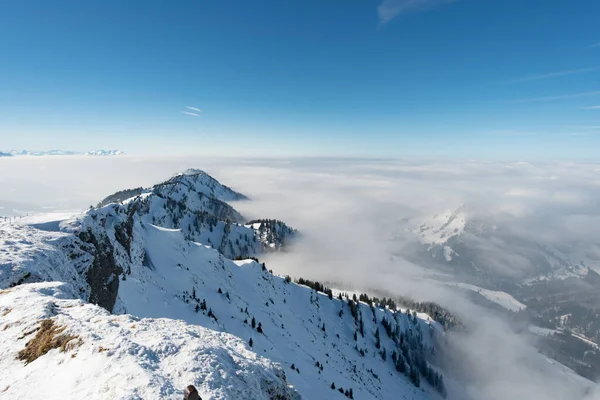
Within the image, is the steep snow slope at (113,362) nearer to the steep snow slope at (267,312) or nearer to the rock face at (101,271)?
the rock face at (101,271)

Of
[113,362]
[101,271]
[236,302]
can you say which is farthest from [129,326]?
[236,302]

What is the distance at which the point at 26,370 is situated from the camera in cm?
1373

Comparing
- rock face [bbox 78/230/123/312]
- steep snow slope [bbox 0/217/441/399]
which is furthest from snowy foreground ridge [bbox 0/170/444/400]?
steep snow slope [bbox 0/217/441/399]

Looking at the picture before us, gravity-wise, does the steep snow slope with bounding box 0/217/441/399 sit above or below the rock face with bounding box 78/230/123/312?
below

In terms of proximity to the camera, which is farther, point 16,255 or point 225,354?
point 16,255

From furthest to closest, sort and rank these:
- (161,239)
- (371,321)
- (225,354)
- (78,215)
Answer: (371,321)
(161,239)
(78,215)
(225,354)

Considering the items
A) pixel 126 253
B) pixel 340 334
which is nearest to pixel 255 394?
pixel 126 253

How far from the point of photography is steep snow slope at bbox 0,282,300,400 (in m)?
11.9

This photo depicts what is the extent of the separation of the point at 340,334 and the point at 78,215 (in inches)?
5048

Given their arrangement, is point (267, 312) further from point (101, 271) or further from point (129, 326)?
point (129, 326)

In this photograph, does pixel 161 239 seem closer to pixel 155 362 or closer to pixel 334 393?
pixel 334 393

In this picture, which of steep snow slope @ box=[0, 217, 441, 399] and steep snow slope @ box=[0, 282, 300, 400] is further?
steep snow slope @ box=[0, 217, 441, 399]

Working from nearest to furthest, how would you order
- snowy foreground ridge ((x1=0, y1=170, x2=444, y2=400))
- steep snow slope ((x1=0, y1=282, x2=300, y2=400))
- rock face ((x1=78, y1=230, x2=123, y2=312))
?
steep snow slope ((x1=0, y1=282, x2=300, y2=400)) < snowy foreground ridge ((x1=0, y1=170, x2=444, y2=400)) < rock face ((x1=78, y1=230, x2=123, y2=312))

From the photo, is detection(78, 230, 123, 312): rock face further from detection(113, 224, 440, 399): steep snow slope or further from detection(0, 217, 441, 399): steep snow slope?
detection(113, 224, 440, 399): steep snow slope
